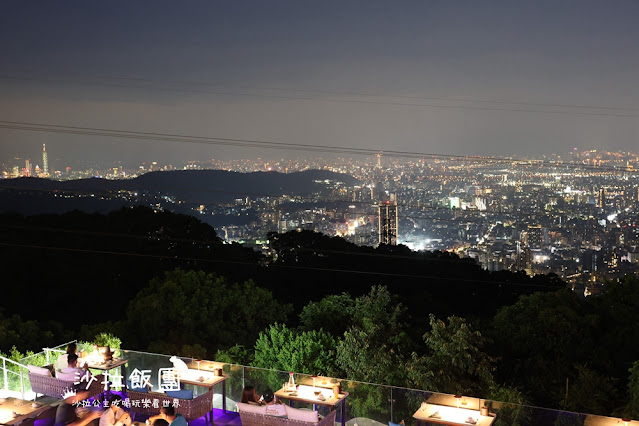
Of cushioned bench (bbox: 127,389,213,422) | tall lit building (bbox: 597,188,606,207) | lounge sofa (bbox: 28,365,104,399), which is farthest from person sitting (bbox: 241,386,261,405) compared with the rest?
tall lit building (bbox: 597,188,606,207)

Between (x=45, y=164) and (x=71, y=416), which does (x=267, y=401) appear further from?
(x=45, y=164)

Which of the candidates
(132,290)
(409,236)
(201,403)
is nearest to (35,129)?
(132,290)

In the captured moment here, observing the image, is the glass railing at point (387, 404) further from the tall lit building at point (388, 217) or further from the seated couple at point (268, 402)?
the tall lit building at point (388, 217)

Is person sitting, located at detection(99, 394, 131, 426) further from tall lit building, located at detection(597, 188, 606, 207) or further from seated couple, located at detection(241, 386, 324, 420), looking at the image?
tall lit building, located at detection(597, 188, 606, 207)

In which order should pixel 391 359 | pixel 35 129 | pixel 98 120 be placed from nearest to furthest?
pixel 391 359 → pixel 35 129 → pixel 98 120

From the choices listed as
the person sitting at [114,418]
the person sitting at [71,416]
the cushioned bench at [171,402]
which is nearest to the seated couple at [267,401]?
the cushioned bench at [171,402]

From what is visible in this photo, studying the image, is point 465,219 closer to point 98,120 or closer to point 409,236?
point 409,236
